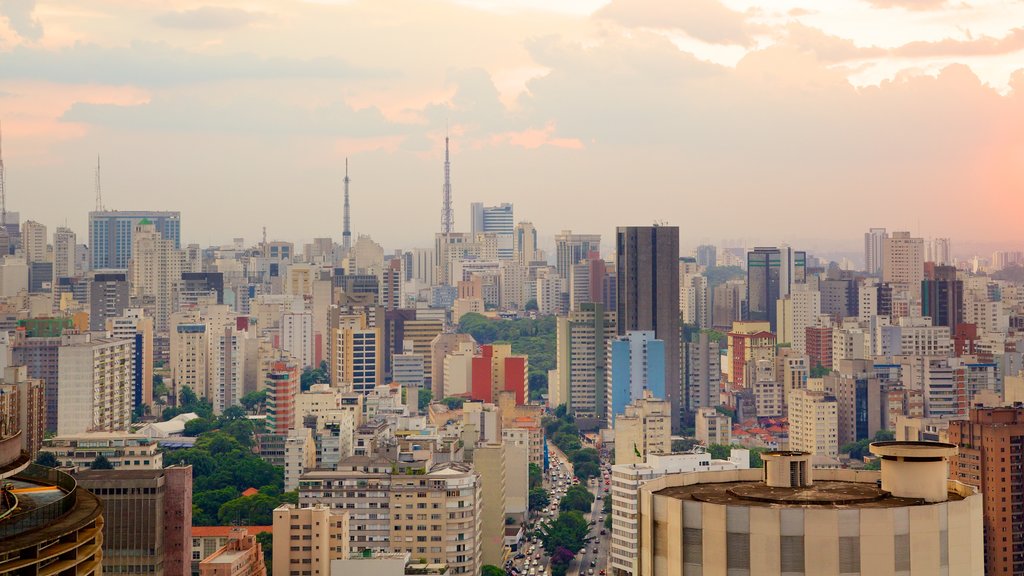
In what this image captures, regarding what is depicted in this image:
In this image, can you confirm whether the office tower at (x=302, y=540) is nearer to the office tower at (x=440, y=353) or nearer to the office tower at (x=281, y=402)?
the office tower at (x=281, y=402)

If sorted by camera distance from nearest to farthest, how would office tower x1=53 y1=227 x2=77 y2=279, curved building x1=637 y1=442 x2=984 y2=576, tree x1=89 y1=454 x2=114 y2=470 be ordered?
curved building x1=637 y1=442 x2=984 y2=576 → tree x1=89 y1=454 x2=114 y2=470 → office tower x1=53 y1=227 x2=77 y2=279

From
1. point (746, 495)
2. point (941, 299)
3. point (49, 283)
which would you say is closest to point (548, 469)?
point (941, 299)

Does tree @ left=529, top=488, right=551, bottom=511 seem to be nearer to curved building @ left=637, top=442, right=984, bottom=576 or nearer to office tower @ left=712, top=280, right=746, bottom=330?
curved building @ left=637, top=442, right=984, bottom=576

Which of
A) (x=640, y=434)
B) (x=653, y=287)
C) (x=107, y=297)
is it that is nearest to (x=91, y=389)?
(x=640, y=434)

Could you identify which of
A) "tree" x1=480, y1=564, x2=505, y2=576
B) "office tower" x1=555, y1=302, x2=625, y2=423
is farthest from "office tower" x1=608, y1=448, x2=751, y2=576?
"office tower" x1=555, y1=302, x2=625, y2=423

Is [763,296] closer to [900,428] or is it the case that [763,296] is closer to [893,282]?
[893,282]

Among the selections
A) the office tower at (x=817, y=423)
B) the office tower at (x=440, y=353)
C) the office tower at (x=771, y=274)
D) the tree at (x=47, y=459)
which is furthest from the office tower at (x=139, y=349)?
the office tower at (x=771, y=274)
